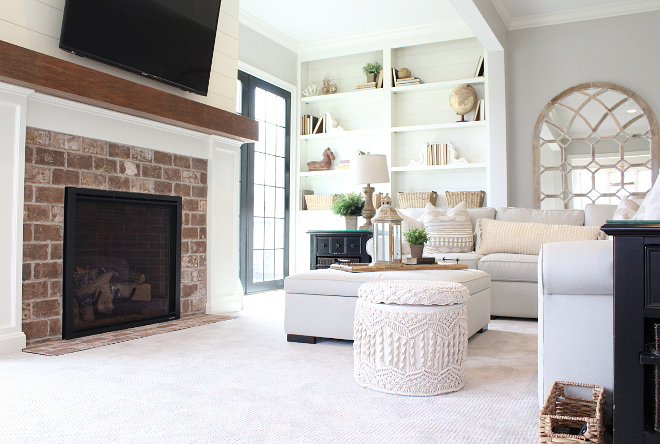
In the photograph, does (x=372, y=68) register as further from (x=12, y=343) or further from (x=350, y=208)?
(x=12, y=343)

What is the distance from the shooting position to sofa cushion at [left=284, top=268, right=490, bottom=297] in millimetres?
3101

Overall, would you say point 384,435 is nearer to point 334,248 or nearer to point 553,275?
point 553,275

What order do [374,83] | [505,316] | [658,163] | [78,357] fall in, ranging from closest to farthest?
[78,357]
[505,316]
[658,163]
[374,83]

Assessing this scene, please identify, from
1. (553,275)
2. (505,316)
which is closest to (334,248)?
(505,316)

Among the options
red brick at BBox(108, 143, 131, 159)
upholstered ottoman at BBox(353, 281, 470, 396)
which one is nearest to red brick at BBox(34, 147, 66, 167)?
red brick at BBox(108, 143, 131, 159)

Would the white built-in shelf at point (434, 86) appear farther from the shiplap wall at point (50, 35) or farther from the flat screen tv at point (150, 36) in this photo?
the flat screen tv at point (150, 36)

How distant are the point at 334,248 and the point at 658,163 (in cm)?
309

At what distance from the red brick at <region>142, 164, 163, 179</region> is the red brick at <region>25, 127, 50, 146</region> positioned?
74 cm

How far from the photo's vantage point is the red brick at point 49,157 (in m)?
3.15

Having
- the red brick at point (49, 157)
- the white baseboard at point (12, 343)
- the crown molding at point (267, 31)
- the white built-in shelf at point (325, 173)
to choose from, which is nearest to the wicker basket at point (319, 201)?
the white built-in shelf at point (325, 173)

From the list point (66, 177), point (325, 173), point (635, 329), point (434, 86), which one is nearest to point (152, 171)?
point (66, 177)

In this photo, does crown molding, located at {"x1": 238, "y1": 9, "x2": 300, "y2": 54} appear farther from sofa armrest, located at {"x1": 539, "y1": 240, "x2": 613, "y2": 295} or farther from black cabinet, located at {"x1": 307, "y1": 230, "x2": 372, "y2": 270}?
sofa armrest, located at {"x1": 539, "y1": 240, "x2": 613, "y2": 295}

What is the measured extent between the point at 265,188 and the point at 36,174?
10.6 feet

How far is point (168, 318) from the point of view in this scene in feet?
13.2
